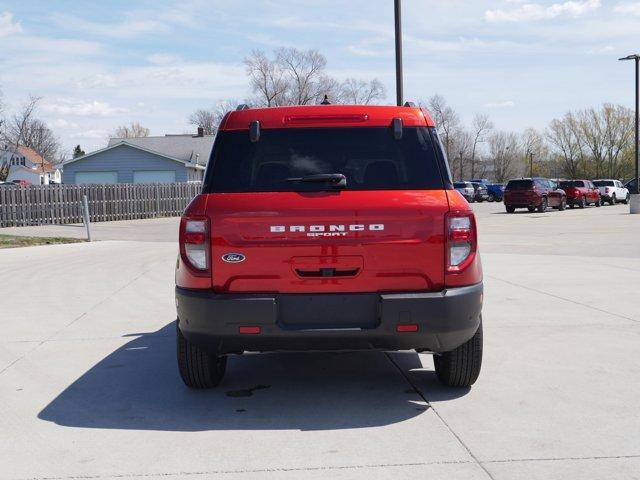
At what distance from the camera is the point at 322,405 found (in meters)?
5.29

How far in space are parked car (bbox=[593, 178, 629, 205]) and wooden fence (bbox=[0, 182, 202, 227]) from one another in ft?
92.8

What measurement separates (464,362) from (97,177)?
47.0 meters

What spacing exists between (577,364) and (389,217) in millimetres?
2564

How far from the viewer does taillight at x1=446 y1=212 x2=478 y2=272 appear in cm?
484

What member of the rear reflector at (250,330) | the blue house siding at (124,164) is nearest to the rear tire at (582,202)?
the blue house siding at (124,164)

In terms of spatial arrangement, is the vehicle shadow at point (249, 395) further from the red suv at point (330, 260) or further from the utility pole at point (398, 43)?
the utility pole at point (398, 43)

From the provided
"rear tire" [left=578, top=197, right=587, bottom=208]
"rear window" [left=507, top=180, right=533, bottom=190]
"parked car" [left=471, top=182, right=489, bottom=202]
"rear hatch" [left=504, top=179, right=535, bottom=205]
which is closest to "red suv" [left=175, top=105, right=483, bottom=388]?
"rear hatch" [left=504, top=179, right=535, bottom=205]

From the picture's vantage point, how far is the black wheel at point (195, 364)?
548 centimetres

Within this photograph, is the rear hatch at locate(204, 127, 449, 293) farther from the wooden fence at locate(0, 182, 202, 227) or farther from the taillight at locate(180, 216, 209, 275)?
the wooden fence at locate(0, 182, 202, 227)

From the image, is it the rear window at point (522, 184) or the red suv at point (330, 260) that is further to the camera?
the rear window at point (522, 184)

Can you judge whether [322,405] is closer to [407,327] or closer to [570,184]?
[407,327]

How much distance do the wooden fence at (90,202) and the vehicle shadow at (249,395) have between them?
74.3 ft

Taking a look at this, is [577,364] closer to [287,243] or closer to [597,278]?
[287,243]

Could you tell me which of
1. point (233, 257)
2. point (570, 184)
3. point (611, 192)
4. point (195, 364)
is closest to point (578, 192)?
point (570, 184)
